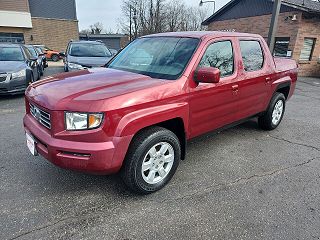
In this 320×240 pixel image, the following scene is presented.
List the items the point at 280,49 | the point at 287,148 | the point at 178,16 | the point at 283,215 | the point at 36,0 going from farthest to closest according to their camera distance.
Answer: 1. the point at 178,16
2. the point at 36,0
3. the point at 280,49
4. the point at 287,148
5. the point at 283,215

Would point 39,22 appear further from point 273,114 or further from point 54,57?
point 273,114

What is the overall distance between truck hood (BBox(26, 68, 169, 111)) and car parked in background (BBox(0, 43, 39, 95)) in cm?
470

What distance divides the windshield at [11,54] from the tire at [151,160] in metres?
7.23

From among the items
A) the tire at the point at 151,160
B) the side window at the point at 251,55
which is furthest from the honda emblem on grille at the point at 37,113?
the side window at the point at 251,55

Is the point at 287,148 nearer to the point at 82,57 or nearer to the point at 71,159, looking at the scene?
the point at 71,159

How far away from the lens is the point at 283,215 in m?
2.60

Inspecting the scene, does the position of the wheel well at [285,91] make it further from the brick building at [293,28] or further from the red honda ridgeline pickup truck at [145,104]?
the brick building at [293,28]

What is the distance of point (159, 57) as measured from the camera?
10.9 ft

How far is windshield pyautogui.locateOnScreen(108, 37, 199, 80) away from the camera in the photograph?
3062 millimetres

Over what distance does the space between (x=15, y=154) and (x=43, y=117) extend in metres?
1.58

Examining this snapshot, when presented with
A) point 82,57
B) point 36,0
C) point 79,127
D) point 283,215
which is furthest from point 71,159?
point 36,0

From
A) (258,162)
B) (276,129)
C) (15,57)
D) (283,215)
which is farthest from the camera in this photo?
(15,57)

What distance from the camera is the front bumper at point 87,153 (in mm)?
2344

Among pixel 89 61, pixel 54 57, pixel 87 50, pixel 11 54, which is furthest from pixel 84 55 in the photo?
pixel 54 57
